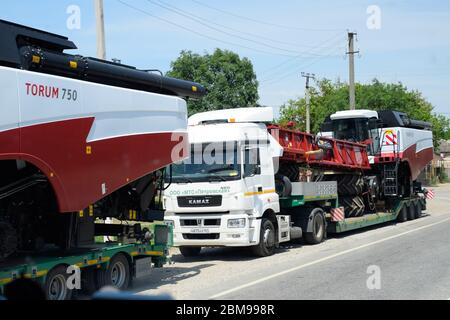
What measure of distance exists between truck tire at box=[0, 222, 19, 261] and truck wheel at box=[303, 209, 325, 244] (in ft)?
31.1

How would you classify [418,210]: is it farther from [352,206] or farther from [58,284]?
[58,284]

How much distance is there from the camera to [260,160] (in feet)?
44.5

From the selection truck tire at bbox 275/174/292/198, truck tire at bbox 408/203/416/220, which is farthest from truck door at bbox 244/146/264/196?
truck tire at bbox 408/203/416/220

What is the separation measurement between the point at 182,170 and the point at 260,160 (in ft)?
6.00

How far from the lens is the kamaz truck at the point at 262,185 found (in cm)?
1292

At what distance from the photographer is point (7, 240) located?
7.57m

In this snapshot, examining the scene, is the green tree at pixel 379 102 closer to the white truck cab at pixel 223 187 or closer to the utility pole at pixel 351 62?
the utility pole at pixel 351 62

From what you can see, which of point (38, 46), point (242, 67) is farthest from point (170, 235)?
point (242, 67)

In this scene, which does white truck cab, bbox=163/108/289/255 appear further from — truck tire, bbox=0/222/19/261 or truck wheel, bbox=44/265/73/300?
truck tire, bbox=0/222/19/261

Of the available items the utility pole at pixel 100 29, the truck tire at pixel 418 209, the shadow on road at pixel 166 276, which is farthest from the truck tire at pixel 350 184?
the utility pole at pixel 100 29

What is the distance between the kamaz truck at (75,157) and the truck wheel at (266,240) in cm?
333

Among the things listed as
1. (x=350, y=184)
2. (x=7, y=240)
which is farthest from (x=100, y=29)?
(x=350, y=184)

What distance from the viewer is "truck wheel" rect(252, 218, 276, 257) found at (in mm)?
13414

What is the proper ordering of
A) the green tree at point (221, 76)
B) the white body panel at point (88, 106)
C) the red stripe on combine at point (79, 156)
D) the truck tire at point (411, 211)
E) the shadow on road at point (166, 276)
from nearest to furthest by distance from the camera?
1. the white body panel at point (88, 106)
2. the red stripe on combine at point (79, 156)
3. the shadow on road at point (166, 276)
4. the truck tire at point (411, 211)
5. the green tree at point (221, 76)
